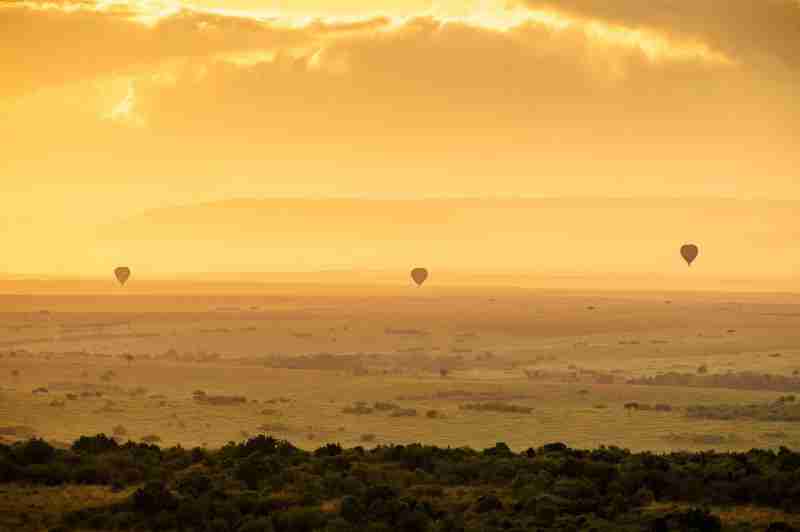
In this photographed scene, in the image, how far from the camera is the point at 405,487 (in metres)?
34.0

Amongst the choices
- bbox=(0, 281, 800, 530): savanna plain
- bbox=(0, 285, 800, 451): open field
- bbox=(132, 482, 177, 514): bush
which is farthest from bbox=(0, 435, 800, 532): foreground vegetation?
bbox=(0, 285, 800, 451): open field

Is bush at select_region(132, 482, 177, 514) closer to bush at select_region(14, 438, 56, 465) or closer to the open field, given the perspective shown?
bush at select_region(14, 438, 56, 465)

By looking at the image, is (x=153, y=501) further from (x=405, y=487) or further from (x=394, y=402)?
(x=394, y=402)

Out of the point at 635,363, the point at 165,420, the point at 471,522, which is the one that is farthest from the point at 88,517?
the point at 635,363

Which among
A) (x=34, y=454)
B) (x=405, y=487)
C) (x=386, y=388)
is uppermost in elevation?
(x=386, y=388)

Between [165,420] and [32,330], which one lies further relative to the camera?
[32,330]

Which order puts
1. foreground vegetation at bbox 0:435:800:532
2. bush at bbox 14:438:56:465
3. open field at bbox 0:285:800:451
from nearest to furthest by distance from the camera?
foreground vegetation at bbox 0:435:800:532 < bush at bbox 14:438:56:465 < open field at bbox 0:285:800:451

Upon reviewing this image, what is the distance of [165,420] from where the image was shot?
72125mm

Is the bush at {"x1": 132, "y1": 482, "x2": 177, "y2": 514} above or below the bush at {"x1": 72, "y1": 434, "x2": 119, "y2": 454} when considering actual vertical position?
below

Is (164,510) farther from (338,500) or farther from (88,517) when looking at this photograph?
(338,500)

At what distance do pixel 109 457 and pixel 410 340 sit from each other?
134195 mm

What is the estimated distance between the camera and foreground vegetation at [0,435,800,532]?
29016 mm

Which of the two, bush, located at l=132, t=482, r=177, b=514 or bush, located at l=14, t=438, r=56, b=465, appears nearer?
bush, located at l=132, t=482, r=177, b=514

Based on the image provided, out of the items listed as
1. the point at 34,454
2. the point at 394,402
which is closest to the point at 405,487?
the point at 34,454
